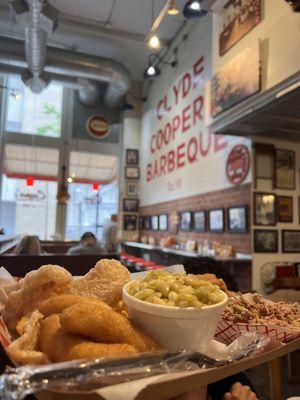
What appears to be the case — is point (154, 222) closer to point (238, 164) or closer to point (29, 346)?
point (238, 164)

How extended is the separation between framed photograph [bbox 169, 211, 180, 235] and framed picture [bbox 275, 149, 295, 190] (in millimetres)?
2841

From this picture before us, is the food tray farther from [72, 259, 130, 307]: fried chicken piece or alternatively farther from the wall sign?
the wall sign

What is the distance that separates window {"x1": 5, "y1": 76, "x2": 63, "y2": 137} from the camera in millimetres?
8945

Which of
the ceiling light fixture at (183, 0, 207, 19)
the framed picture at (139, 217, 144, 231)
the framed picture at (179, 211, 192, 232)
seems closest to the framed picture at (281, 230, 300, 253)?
the framed picture at (179, 211, 192, 232)

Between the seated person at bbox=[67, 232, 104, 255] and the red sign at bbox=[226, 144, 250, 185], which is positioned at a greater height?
the red sign at bbox=[226, 144, 250, 185]

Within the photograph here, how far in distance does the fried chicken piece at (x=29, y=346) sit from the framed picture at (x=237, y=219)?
4.30 meters

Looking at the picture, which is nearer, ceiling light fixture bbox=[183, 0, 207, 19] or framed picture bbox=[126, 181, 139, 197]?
ceiling light fixture bbox=[183, 0, 207, 19]

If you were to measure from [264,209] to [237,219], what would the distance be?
1.58ft

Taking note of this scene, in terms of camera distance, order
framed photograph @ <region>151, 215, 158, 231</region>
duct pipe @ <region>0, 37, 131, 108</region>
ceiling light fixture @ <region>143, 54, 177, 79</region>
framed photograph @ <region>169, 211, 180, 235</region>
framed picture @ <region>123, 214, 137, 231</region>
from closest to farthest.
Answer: duct pipe @ <region>0, 37, 131, 108</region> < ceiling light fixture @ <region>143, 54, 177, 79</region> < framed photograph @ <region>169, 211, 180, 235</region> < framed photograph @ <region>151, 215, 158, 231</region> < framed picture @ <region>123, 214, 137, 231</region>

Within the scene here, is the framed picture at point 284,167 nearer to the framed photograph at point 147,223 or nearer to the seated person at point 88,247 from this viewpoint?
the seated person at point 88,247

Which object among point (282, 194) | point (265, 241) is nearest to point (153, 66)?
point (282, 194)

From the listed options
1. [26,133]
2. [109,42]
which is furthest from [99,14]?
[26,133]

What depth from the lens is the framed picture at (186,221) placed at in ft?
21.5

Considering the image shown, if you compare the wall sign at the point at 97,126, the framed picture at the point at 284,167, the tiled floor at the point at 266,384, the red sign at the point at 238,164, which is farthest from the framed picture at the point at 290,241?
the wall sign at the point at 97,126
